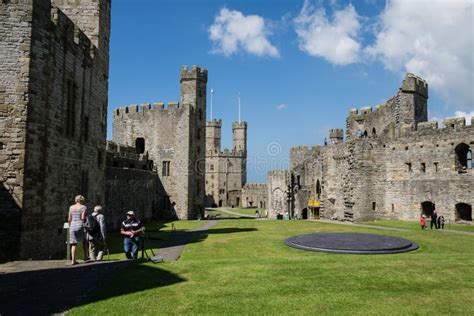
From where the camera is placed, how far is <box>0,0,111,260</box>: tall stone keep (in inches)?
505

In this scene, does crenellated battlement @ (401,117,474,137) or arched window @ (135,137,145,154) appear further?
arched window @ (135,137,145,154)

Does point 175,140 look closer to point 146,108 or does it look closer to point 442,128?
point 146,108

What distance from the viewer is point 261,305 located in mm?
7414

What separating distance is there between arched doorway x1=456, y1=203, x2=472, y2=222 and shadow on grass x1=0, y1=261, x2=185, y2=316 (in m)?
25.5

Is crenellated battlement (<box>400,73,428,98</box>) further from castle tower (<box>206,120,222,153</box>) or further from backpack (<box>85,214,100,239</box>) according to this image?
castle tower (<box>206,120,222,153</box>)

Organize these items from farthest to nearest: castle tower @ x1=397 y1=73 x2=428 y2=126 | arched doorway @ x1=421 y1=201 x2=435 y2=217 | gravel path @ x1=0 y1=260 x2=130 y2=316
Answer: castle tower @ x1=397 y1=73 x2=428 y2=126
arched doorway @ x1=421 y1=201 x2=435 y2=217
gravel path @ x1=0 y1=260 x2=130 y2=316

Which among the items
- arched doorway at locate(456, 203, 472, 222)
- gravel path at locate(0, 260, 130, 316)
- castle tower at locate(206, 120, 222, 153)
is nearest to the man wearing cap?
gravel path at locate(0, 260, 130, 316)

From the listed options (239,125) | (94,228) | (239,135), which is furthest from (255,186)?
(94,228)

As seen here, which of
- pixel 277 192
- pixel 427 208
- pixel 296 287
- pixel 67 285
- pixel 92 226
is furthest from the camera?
pixel 277 192

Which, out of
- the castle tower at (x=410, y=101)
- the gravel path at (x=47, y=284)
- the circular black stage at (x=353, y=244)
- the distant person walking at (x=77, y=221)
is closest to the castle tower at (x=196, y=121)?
the castle tower at (x=410, y=101)

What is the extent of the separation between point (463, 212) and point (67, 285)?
1125 inches

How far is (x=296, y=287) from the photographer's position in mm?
8586

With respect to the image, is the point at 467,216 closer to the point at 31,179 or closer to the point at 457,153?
the point at 457,153

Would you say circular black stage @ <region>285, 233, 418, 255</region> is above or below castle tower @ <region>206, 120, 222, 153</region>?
below
